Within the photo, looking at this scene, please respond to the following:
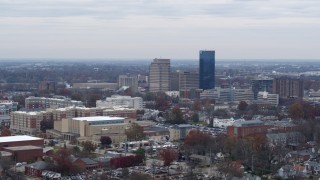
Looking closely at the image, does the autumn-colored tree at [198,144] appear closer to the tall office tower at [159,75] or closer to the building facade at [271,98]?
the building facade at [271,98]

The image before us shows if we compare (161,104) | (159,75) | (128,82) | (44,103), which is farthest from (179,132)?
(128,82)

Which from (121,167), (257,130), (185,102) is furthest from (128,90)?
(121,167)

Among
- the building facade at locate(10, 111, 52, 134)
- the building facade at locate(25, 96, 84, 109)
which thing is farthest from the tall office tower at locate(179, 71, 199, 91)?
the building facade at locate(10, 111, 52, 134)

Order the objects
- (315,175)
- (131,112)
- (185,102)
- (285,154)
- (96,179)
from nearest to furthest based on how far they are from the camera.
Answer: (96,179), (315,175), (285,154), (131,112), (185,102)

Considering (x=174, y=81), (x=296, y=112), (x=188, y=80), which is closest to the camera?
(x=296, y=112)

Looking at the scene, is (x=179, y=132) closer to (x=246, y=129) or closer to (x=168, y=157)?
(x=246, y=129)

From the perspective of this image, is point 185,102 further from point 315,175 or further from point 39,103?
point 315,175
